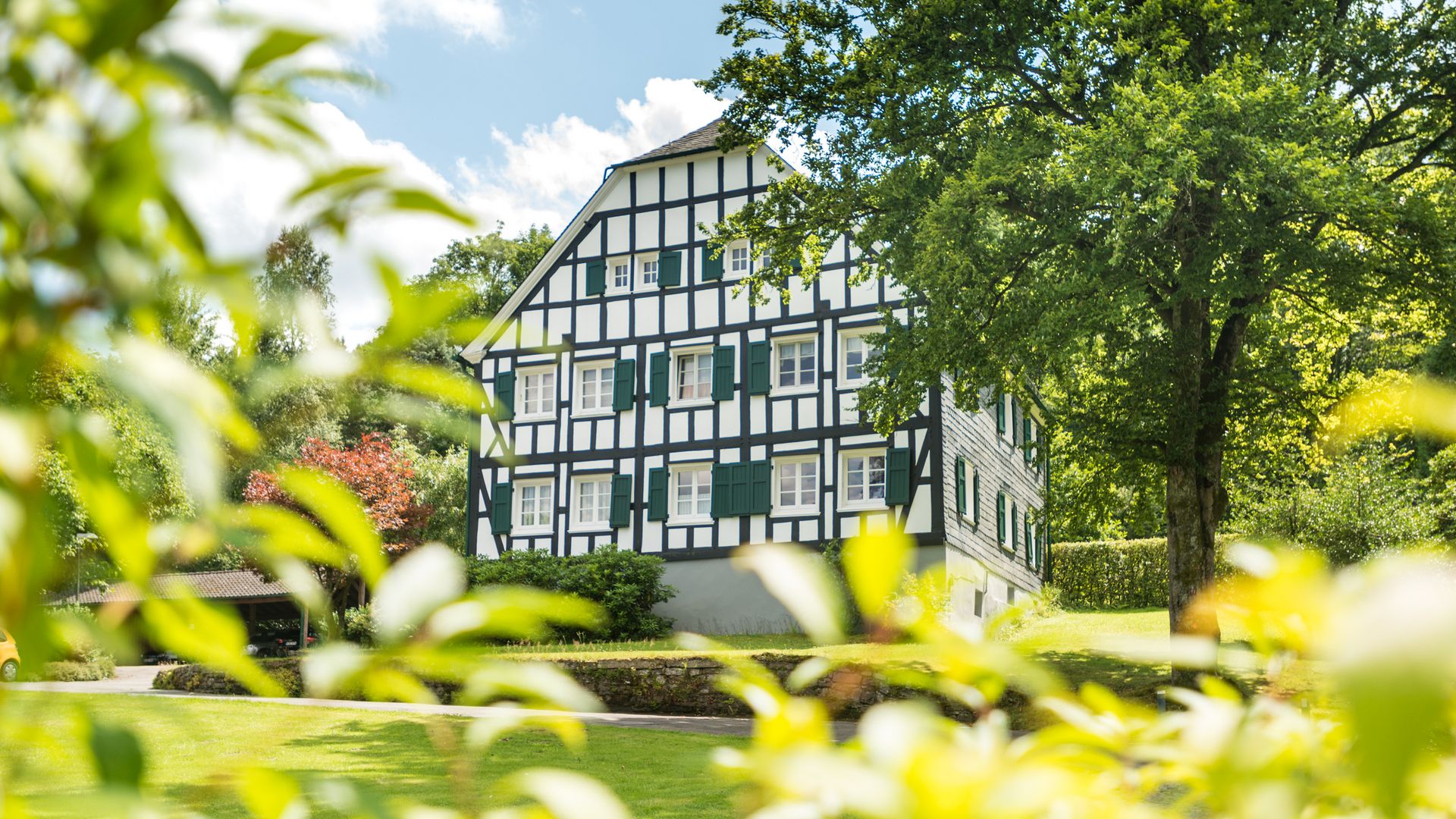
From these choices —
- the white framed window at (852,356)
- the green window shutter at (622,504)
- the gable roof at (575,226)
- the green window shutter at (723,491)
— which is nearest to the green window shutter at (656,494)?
the green window shutter at (622,504)

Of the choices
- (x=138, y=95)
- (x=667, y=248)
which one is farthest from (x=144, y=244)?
(x=667, y=248)

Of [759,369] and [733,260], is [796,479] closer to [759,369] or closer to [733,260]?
[759,369]

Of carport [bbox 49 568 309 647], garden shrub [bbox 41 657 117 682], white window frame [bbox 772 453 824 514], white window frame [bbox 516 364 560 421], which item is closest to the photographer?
garden shrub [bbox 41 657 117 682]

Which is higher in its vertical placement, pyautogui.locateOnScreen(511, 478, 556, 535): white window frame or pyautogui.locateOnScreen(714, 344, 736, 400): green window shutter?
pyautogui.locateOnScreen(714, 344, 736, 400): green window shutter

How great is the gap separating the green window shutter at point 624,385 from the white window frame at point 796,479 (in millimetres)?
3323

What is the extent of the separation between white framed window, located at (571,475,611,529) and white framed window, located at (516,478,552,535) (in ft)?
→ 1.96

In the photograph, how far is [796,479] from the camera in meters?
22.7

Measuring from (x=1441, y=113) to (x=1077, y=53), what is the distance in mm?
4463

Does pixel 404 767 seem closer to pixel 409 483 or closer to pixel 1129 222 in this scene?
pixel 1129 222

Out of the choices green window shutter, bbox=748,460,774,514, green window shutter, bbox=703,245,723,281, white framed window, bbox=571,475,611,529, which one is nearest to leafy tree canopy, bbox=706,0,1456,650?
green window shutter, bbox=748,460,774,514

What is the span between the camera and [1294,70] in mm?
13547

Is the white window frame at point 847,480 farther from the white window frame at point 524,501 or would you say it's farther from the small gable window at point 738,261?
the white window frame at point 524,501

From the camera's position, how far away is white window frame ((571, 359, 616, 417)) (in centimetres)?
2453

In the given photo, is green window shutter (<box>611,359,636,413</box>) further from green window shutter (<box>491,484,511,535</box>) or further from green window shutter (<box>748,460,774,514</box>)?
green window shutter (<box>748,460,774,514</box>)
